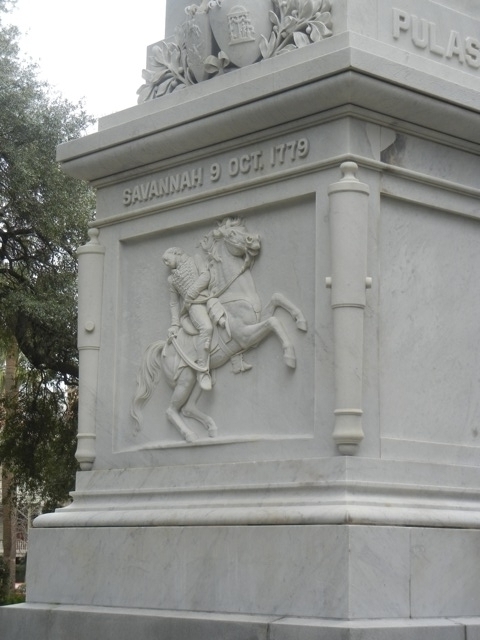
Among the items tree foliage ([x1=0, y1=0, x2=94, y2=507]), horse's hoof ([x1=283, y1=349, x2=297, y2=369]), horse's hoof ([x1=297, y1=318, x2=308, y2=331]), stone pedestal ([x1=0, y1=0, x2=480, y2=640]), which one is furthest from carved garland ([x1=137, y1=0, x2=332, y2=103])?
tree foliage ([x1=0, y1=0, x2=94, y2=507])

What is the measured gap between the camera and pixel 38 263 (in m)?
25.4

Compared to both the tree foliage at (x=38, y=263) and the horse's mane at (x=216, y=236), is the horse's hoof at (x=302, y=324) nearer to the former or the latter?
the horse's mane at (x=216, y=236)

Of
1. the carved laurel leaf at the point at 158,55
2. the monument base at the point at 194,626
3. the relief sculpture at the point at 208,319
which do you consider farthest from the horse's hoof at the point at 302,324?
the carved laurel leaf at the point at 158,55

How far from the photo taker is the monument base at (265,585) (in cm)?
883

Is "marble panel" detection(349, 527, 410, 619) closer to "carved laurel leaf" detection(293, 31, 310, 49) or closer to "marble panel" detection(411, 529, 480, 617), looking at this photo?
"marble panel" detection(411, 529, 480, 617)

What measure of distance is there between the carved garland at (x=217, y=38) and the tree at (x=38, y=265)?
42.0 feet

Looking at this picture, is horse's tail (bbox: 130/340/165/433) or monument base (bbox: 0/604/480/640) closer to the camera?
monument base (bbox: 0/604/480/640)

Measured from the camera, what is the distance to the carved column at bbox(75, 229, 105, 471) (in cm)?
1130

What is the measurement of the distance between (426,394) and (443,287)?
2.64ft

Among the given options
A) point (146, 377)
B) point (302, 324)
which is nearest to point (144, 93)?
point (146, 377)

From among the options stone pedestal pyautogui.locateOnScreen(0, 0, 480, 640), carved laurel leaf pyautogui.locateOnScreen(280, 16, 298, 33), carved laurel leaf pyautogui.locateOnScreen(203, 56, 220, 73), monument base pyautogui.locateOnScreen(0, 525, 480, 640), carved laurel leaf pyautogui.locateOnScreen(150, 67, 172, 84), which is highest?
carved laurel leaf pyautogui.locateOnScreen(280, 16, 298, 33)

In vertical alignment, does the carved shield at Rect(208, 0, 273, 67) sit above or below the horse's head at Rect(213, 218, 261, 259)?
above

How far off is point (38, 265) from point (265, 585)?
16.8 m

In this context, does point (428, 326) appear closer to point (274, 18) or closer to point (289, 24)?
point (289, 24)
